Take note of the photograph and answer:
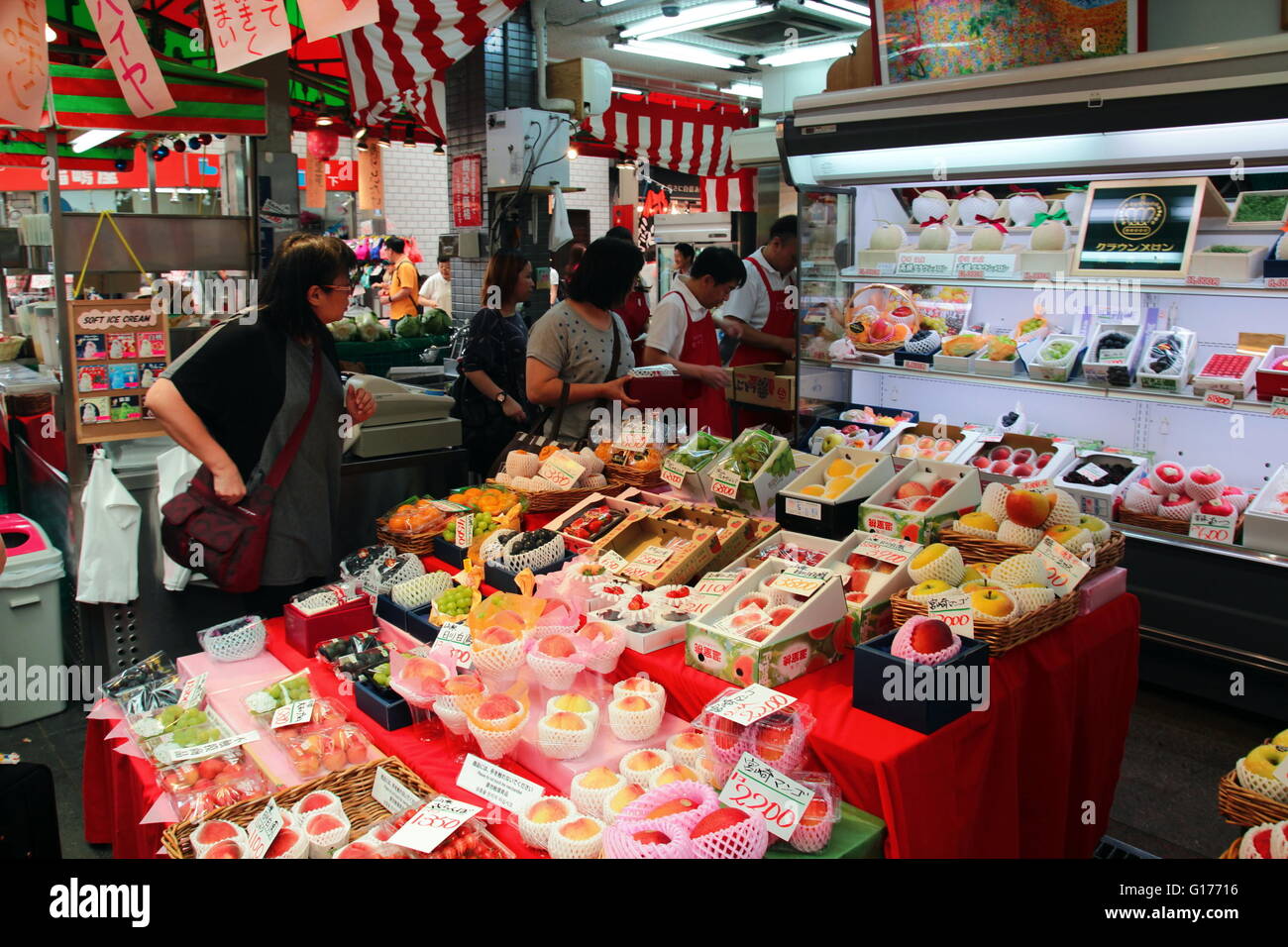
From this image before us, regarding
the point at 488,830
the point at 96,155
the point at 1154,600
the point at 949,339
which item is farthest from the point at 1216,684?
the point at 96,155

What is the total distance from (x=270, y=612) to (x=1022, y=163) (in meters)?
3.58

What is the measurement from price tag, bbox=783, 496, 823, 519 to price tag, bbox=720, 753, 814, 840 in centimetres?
126

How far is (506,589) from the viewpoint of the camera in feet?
9.71

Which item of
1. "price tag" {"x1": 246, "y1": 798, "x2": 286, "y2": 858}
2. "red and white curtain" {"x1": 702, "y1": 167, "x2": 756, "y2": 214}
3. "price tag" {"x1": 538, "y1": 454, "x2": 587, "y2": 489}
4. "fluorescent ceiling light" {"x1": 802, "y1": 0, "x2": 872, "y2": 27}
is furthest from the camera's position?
"red and white curtain" {"x1": 702, "y1": 167, "x2": 756, "y2": 214}

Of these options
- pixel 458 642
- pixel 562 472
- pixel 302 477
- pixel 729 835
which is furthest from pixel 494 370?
pixel 729 835

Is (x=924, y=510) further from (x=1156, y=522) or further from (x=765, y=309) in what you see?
(x=765, y=309)

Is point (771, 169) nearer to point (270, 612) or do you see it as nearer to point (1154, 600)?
point (1154, 600)

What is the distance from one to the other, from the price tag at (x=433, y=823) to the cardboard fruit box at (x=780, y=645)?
0.69 metres

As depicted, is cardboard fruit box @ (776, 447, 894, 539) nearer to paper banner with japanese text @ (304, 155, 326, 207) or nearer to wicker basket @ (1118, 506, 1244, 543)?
wicker basket @ (1118, 506, 1244, 543)

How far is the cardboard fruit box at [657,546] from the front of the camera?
113 inches

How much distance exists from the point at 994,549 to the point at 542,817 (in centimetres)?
161

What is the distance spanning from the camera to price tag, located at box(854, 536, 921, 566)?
8.99ft

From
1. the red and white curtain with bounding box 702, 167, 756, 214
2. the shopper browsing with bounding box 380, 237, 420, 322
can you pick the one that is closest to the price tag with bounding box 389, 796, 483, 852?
the red and white curtain with bounding box 702, 167, 756, 214

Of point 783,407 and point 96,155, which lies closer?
point 783,407
